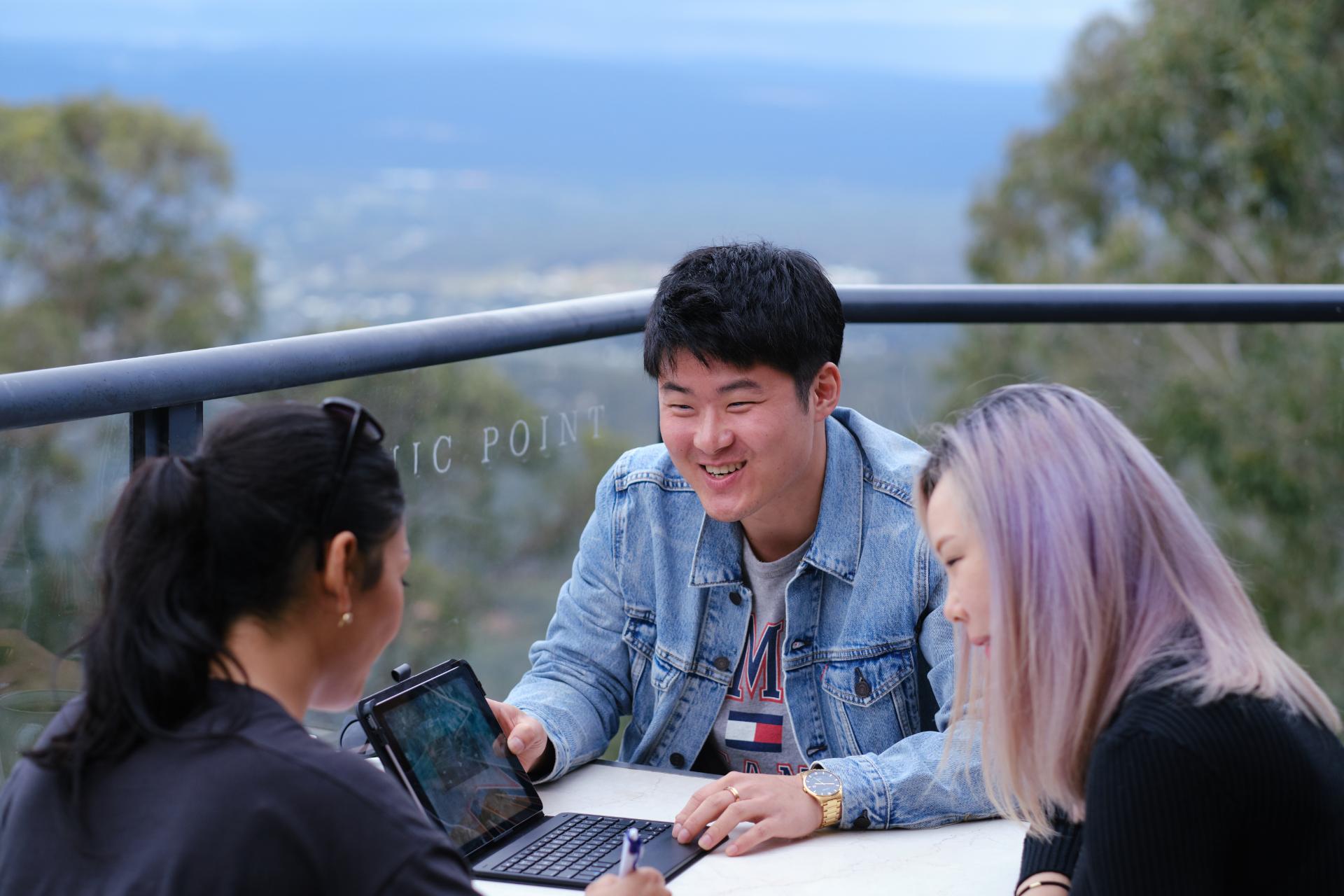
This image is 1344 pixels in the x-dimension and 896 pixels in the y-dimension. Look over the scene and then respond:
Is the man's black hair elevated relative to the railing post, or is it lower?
elevated

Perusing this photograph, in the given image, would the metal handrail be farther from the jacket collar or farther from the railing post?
the jacket collar

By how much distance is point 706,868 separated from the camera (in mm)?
1741

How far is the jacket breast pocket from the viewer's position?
86.1 inches

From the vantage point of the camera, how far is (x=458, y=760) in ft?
6.00

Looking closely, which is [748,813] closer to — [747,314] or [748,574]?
[748,574]

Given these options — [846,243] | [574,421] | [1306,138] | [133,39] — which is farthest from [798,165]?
[574,421]

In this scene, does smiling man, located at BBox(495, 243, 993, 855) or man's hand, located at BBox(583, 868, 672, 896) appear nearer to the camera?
man's hand, located at BBox(583, 868, 672, 896)

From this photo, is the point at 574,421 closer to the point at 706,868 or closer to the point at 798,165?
the point at 706,868

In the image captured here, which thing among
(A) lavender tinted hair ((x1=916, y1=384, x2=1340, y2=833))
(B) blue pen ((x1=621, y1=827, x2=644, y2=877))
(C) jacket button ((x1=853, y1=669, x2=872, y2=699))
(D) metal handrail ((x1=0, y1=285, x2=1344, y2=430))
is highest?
(D) metal handrail ((x1=0, y1=285, x2=1344, y2=430))

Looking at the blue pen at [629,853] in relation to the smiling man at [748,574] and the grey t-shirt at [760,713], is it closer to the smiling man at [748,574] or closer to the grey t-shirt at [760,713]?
the smiling man at [748,574]

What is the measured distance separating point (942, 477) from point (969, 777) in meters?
0.50

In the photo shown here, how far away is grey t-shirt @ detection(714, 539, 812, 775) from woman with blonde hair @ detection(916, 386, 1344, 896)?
688 millimetres

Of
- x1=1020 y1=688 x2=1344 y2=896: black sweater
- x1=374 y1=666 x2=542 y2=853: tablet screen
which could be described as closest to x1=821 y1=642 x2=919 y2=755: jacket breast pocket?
x1=374 y1=666 x2=542 y2=853: tablet screen

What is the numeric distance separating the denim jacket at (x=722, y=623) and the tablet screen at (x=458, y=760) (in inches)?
5.9
